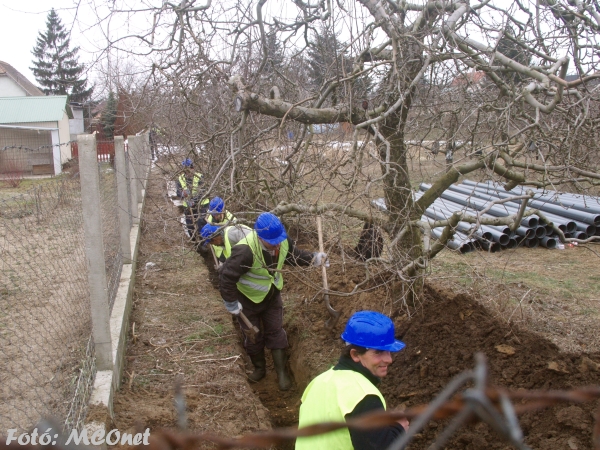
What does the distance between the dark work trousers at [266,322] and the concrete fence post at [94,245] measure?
84.4 inches

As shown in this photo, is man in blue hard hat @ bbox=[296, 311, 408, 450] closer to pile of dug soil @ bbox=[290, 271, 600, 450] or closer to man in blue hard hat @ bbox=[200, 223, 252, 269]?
pile of dug soil @ bbox=[290, 271, 600, 450]

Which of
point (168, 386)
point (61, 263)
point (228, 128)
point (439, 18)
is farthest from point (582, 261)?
→ point (61, 263)

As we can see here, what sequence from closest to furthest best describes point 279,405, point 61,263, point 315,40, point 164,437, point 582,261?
1. point 164,437
2. point 61,263
3. point 279,405
4. point 315,40
5. point 582,261

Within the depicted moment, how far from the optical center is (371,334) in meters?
2.68

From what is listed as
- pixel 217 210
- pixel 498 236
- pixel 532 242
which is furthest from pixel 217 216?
pixel 532 242

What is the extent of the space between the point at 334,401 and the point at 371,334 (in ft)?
1.45

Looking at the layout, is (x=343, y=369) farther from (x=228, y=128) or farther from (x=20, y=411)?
(x=228, y=128)

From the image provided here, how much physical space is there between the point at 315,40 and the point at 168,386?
409 cm

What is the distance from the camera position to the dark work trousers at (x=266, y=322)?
5.98m

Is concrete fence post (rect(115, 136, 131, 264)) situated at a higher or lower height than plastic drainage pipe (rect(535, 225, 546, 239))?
higher

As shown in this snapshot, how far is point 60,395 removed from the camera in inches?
129

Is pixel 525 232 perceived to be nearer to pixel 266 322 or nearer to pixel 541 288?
pixel 541 288

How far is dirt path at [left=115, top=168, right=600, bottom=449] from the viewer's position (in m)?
3.90

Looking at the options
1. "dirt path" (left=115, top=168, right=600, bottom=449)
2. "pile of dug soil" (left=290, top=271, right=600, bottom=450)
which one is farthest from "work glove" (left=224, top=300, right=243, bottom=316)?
"pile of dug soil" (left=290, top=271, right=600, bottom=450)
